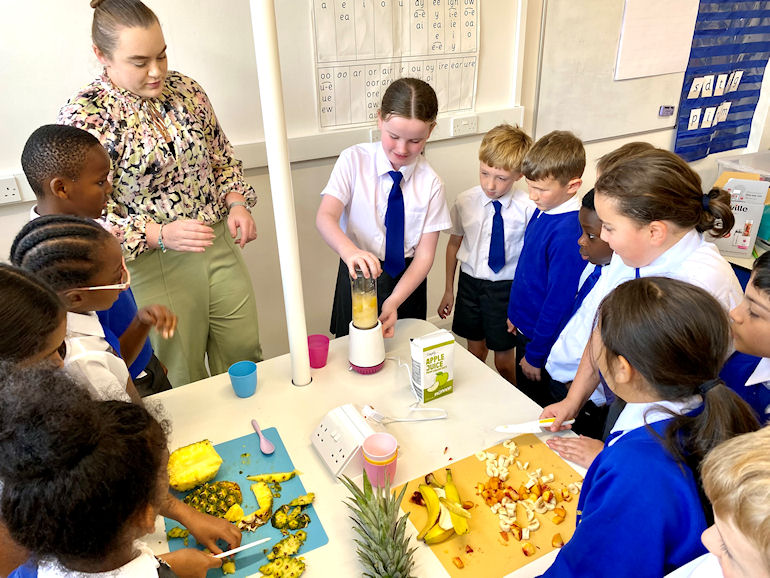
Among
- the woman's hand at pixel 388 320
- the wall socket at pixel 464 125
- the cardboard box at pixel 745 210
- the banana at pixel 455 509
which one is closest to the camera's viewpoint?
the banana at pixel 455 509

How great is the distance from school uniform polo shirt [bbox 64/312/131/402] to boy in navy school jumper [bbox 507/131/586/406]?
4.38 ft

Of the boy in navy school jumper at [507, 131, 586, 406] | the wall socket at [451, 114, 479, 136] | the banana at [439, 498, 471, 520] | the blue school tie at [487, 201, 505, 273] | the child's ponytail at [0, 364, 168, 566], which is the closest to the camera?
the child's ponytail at [0, 364, 168, 566]

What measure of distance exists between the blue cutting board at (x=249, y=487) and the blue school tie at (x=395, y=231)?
0.85m

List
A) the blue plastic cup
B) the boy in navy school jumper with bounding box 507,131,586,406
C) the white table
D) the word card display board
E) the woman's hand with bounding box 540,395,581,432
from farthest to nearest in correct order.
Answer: the word card display board
the boy in navy school jumper with bounding box 507,131,586,406
the blue plastic cup
the woman's hand with bounding box 540,395,581,432
the white table

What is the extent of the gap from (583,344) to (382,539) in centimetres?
95

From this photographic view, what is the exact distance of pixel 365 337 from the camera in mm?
1487

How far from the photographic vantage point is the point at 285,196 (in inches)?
52.9

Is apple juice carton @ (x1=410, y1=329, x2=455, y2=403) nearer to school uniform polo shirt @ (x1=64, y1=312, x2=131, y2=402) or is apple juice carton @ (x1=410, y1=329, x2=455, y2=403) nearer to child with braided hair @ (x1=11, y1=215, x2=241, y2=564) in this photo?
child with braided hair @ (x1=11, y1=215, x2=241, y2=564)

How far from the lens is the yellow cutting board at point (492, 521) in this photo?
0.99m

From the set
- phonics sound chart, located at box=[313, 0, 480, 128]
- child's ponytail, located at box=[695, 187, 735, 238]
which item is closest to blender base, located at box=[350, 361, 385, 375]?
child's ponytail, located at box=[695, 187, 735, 238]

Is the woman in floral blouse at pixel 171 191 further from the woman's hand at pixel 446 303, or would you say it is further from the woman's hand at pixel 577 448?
the woman's hand at pixel 577 448

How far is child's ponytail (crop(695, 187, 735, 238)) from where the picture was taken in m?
1.33

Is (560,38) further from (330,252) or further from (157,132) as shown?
(157,132)

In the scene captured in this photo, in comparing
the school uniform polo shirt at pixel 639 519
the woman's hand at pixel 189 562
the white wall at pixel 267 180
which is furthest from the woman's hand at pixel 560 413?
the white wall at pixel 267 180
